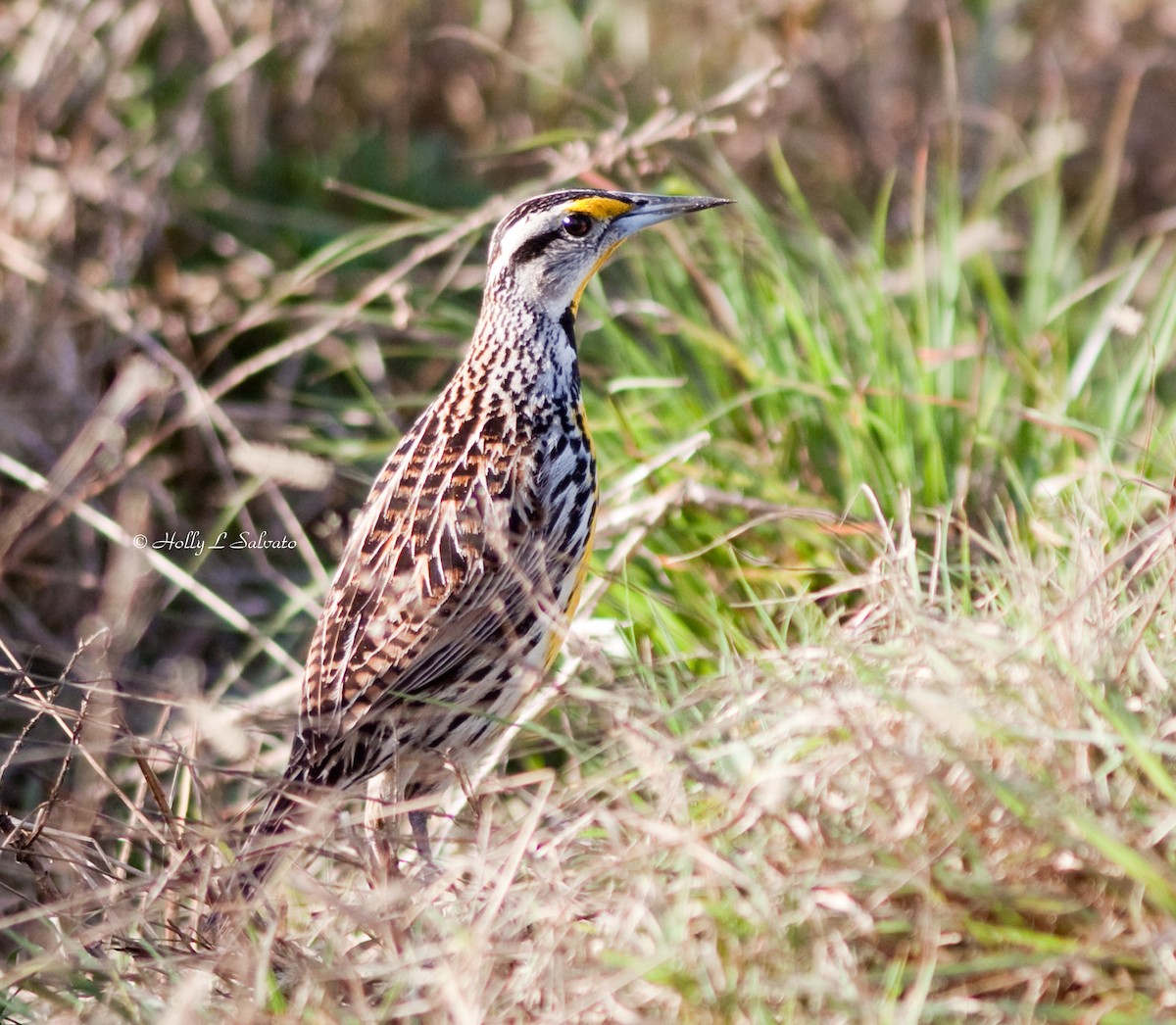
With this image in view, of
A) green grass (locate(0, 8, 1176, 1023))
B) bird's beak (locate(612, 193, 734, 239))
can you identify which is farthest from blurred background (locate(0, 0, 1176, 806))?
bird's beak (locate(612, 193, 734, 239))

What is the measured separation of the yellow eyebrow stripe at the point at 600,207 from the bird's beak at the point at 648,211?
11 millimetres

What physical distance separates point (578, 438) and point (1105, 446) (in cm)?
111

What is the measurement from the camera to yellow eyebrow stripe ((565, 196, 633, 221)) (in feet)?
10.5

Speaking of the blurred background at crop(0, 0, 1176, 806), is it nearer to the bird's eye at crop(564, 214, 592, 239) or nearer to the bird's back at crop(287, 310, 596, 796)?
the bird's eye at crop(564, 214, 592, 239)

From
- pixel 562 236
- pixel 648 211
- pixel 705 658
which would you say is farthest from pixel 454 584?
pixel 648 211

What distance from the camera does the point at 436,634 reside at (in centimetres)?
276

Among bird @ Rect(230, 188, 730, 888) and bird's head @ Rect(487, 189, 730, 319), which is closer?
bird @ Rect(230, 188, 730, 888)

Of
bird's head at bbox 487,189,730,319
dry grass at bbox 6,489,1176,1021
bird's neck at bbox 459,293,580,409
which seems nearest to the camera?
dry grass at bbox 6,489,1176,1021

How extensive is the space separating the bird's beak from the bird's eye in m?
0.06

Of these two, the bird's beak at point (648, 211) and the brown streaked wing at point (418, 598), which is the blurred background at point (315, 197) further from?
the brown streaked wing at point (418, 598)

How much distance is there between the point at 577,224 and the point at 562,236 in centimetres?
4

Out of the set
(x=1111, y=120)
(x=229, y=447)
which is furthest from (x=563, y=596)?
(x=1111, y=120)

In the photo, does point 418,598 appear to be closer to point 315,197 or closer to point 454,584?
point 454,584

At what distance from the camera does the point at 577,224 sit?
3215mm
